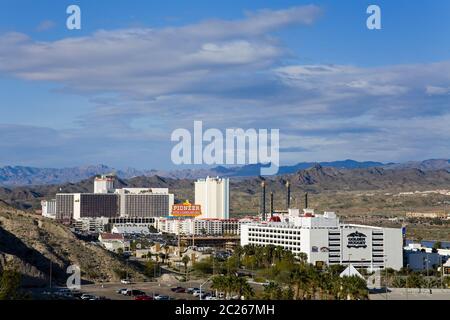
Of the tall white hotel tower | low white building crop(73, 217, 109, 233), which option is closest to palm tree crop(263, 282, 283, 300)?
low white building crop(73, 217, 109, 233)

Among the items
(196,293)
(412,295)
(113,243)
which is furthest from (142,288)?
(113,243)

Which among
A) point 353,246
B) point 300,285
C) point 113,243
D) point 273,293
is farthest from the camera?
point 113,243

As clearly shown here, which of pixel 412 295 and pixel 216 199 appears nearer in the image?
pixel 412 295

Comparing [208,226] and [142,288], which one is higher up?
[208,226]

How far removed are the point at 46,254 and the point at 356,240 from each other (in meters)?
40.5

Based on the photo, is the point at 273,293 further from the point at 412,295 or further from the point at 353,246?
the point at 353,246

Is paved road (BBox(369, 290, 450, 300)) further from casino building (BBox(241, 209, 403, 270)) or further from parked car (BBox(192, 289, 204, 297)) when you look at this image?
casino building (BBox(241, 209, 403, 270))

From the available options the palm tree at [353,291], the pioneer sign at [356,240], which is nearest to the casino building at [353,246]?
the pioneer sign at [356,240]

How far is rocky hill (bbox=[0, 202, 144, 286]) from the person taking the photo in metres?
61.4

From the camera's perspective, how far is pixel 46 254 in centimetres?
6794

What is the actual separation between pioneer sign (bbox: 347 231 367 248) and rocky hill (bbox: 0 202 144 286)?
2986 centimetres

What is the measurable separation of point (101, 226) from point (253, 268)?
9229 centimetres

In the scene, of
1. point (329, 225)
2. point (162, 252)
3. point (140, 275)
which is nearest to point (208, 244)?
point (162, 252)
